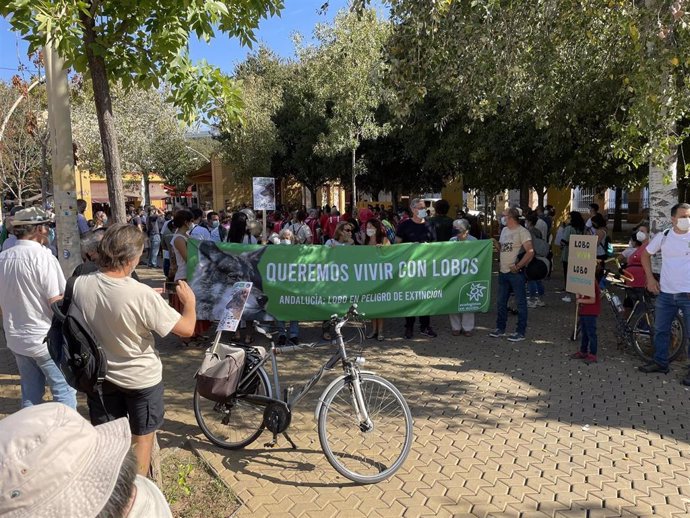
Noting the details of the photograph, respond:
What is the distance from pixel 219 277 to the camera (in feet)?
24.3

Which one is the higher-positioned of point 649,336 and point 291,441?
point 649,336

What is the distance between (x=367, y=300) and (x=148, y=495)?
21.1ft

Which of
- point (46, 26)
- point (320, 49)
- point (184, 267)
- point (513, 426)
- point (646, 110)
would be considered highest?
point (320, 49)

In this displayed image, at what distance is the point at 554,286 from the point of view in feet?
41.4

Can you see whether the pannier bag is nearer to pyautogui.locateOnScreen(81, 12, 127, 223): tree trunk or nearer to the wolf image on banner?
pyautogui.locateOnScreen(81, 12, 127, 223): tree trunk

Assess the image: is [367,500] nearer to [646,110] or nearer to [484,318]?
[646,110]

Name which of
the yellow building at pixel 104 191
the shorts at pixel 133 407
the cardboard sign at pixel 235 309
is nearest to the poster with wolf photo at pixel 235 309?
the cardboard sign at pixel 235 309

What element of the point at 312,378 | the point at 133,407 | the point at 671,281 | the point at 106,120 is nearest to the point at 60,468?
the point at 133,407

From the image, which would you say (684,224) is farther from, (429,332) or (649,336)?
(429,332)

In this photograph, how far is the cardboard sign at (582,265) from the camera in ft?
22.5

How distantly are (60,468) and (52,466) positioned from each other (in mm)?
16

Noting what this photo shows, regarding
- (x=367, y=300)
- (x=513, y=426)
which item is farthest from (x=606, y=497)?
(x=367, y=300)

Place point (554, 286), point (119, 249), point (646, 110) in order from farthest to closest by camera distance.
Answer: point (554, 286)
point (646, 110)
point (119, 249)

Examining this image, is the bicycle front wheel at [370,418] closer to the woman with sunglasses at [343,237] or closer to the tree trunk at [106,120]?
the tree trunk at [106,120]
